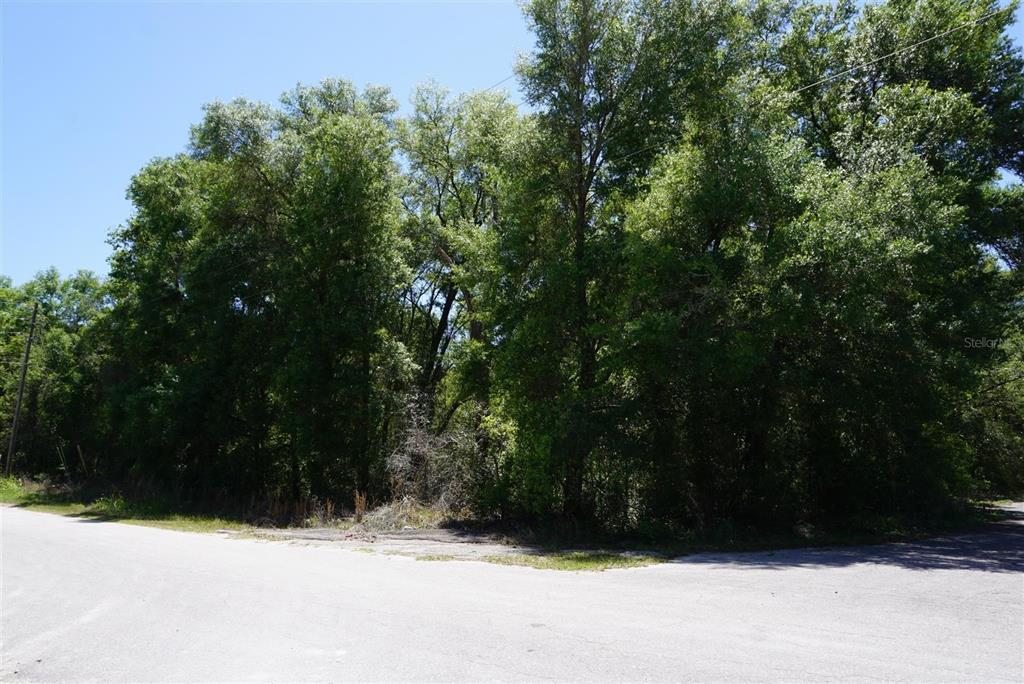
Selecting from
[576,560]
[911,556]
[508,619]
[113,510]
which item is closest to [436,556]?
[576,560]

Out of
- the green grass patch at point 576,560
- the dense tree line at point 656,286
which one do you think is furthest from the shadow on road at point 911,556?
the dense tree line at point 656,286

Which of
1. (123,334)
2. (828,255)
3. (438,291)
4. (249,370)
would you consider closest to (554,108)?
(828,255)

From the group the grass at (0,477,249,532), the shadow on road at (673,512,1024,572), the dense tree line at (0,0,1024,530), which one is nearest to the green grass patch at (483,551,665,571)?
the shadow on road at (673,512,1024,572)

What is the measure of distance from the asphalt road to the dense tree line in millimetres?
4563

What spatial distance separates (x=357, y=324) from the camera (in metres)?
22.7

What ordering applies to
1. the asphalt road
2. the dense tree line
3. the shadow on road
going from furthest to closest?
1. the dense tree line
2. the shadow on road
3. the asphalt road

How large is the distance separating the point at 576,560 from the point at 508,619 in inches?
222

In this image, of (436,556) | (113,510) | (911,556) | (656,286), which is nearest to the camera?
(911,556)

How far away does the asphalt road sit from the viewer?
579 centimetres

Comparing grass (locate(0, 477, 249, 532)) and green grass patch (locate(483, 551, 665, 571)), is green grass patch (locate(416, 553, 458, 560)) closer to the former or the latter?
green grass patch (locate(483, 551, 665, 571))

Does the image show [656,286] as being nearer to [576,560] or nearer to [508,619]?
[576,560]

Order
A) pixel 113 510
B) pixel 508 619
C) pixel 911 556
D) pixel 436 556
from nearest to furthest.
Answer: pixel 508 619 < pixel 911 556 < pixel 436 556 < pixel 113 510

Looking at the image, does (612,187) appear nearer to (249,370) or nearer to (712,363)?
(712,363)

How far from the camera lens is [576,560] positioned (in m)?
12.8
